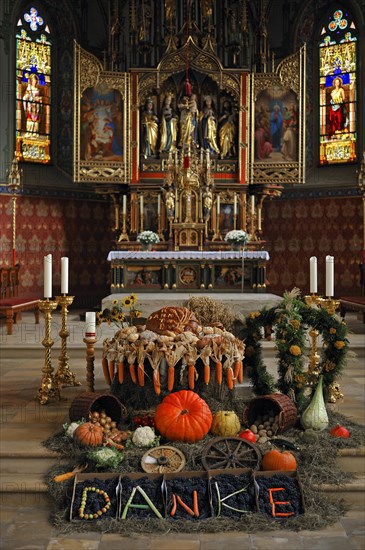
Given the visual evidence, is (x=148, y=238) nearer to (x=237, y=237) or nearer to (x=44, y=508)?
(x=237, y=237)

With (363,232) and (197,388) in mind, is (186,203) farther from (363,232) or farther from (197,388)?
(197,388)

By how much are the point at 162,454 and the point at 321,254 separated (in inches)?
500

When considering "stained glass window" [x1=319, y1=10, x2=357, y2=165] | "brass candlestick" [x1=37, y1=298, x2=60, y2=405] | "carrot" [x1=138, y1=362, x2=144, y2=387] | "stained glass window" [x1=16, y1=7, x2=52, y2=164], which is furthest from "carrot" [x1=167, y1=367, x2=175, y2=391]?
"stained glass window" [x1=319, y1=10, x2=357, y2=165]

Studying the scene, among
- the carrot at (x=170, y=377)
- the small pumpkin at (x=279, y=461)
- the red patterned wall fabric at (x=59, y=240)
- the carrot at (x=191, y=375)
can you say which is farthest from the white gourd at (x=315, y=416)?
Result: the red patterned wall fabric at (x=59, y=240)

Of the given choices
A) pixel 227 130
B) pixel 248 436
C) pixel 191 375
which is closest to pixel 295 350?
pixel 191 375

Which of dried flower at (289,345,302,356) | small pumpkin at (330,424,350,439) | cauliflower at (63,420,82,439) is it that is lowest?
small pumpkin at (330,424,350,439)

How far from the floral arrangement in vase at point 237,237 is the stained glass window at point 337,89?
419 centimetres

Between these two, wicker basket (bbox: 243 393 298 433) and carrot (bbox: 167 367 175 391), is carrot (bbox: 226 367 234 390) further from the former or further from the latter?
carrot (bbox: 167 367 175 391)

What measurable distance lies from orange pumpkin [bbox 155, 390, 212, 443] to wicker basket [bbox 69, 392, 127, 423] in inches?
19.6

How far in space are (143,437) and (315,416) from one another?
4.86ft

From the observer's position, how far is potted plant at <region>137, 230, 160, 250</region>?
1466cm

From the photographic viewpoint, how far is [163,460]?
5.24 meters

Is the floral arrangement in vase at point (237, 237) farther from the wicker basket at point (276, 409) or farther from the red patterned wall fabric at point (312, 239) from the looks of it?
the wicker basket at point (276, 409)

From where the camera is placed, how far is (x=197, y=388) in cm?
651
